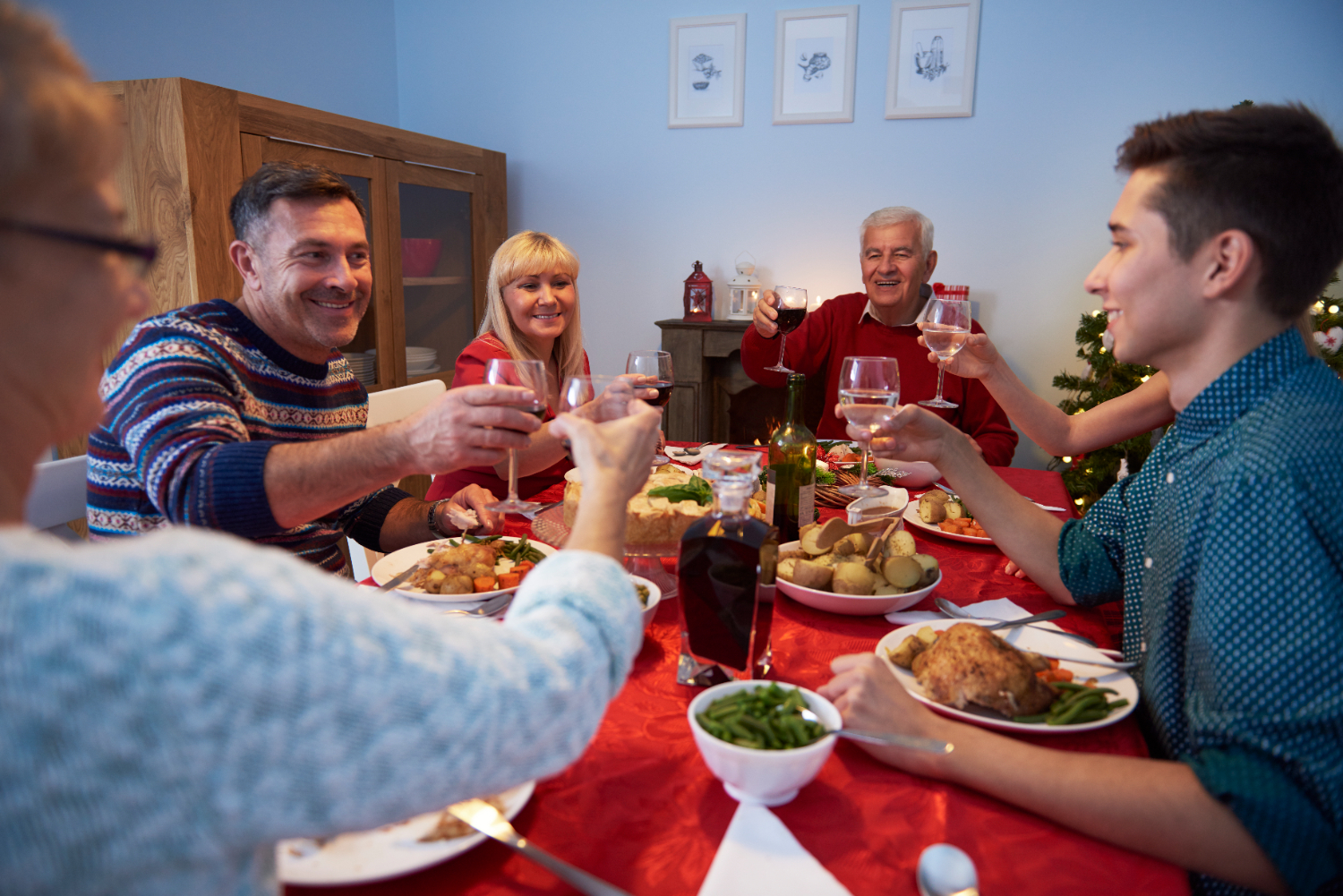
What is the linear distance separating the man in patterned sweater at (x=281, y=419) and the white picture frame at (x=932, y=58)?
3.04 m

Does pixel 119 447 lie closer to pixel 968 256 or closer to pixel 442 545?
pixel 442 545

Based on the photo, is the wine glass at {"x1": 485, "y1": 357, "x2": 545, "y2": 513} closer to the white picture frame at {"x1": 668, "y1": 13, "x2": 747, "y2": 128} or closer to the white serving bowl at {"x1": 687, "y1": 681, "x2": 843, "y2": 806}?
the white serving bowl at {"x1": 687, "y1": 681, "x2": 843, "y2": 806}

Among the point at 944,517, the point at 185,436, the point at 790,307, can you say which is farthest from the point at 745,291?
the point at 185,436

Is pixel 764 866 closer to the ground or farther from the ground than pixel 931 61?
closer to the ground

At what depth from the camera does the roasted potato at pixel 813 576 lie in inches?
50.1

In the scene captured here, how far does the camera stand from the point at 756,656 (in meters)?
1.06

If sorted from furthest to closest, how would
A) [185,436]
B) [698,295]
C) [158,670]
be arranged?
[698,295]
[185,436]
[158,670]

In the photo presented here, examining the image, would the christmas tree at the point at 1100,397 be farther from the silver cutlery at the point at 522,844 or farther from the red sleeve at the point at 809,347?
the silver cutlery at the point at 522,844

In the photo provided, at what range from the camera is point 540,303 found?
2.64 meters

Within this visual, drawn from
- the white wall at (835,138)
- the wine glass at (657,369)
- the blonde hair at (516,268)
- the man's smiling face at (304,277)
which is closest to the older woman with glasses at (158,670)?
the wine glass at (657,369)

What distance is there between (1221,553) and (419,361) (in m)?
3.77

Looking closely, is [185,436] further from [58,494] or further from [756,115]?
[756,115]

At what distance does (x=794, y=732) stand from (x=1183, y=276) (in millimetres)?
796

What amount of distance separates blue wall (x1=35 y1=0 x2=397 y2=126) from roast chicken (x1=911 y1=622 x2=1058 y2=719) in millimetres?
3379
